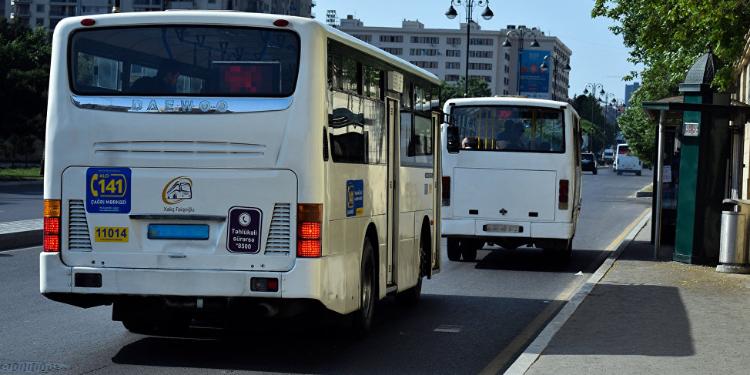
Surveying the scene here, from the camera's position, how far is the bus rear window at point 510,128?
20469 mm

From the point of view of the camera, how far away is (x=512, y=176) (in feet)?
66.5

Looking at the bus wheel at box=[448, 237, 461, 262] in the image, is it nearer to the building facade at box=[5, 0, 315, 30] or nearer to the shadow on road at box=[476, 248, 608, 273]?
the shadow on road at box=[476, 248, 608, 273]

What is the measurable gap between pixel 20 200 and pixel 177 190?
28303 mm

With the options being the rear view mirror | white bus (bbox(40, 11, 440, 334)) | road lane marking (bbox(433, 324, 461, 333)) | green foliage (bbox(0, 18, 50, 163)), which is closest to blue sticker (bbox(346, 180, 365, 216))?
white bus (bbox(40, 11, 440, 334))

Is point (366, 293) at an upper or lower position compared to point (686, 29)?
lower

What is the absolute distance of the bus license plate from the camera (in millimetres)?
20203

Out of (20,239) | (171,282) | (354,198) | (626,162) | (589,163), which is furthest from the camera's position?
(626,162)

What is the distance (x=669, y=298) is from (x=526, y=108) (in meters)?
6.75

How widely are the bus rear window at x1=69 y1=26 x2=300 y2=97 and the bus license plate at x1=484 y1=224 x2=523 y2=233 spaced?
11017mm

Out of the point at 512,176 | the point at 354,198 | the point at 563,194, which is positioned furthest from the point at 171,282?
the point at 563,194

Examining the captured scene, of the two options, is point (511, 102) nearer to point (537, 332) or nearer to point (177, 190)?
point (537, 332)

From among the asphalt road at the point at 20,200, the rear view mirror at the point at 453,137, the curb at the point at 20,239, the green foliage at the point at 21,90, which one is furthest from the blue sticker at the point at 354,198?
the green foliage at the point at 21,90

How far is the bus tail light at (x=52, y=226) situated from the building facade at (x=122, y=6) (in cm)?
12902

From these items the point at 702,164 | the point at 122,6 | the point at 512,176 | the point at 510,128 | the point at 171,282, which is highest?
the point at 122,6
